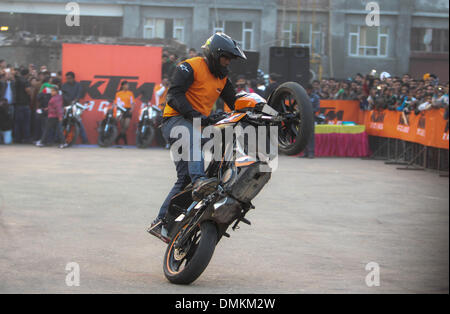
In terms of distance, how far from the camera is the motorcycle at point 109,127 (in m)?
20.0

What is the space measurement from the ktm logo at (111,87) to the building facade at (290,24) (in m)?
18.4

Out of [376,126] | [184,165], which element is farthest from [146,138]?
[184,165]

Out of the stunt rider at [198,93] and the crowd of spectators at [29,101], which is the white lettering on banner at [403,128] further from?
the stunt rider at [198,93]

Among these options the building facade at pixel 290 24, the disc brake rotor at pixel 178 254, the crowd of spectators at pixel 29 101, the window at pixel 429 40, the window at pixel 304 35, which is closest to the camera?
the disc brake rotor at pixel 178 254

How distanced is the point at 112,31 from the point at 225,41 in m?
37.0

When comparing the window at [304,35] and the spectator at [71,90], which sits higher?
the window at [304,35]

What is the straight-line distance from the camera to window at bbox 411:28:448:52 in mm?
42281

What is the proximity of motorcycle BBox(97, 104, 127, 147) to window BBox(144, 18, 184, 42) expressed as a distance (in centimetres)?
2073

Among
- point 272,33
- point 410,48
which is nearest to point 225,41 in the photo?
point 272,33

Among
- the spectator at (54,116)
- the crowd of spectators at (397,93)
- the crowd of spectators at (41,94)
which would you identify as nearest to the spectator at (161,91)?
the crowd of spectators at (41,94)

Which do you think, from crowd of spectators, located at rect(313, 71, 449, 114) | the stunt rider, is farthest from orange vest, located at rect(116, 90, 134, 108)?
the stunt rider

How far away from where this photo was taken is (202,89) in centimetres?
607

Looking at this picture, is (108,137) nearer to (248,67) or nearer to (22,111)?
(22,111)
